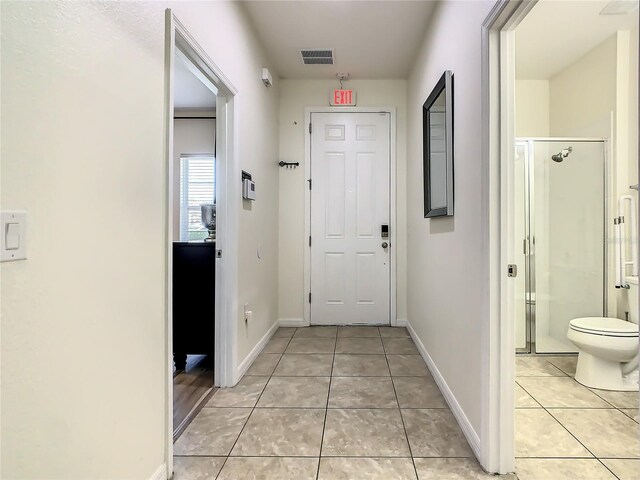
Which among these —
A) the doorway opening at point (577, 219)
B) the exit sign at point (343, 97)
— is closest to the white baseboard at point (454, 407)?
the doorway opening at point (577, 219)

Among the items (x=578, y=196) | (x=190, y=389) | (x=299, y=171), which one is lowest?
(x=190, y=389)

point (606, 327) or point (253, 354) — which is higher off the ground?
point (606, 327)

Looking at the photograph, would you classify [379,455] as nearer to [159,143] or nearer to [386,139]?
[159,143]

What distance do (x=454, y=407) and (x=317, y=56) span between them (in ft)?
10.3

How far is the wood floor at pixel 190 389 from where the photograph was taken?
6.16ft

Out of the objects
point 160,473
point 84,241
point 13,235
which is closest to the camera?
point 13,235

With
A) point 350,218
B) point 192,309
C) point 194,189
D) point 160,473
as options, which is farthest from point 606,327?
point 194,189

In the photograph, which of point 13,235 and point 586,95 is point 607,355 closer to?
point 586,95

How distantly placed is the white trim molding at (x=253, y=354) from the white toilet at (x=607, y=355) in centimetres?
235

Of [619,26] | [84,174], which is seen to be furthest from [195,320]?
[619,26]

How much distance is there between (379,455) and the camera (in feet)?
5.08

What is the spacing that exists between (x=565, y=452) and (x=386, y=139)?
306cm

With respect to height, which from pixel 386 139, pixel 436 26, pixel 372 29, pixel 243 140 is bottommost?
pixel 243 140

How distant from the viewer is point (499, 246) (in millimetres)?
1417
